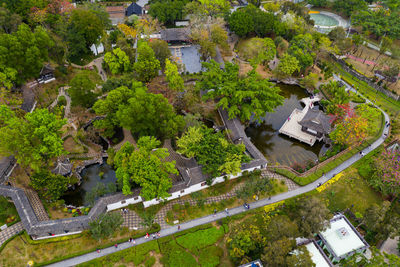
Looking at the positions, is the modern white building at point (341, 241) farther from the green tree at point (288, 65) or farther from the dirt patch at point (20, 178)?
the dirt patch at point (20, 178)

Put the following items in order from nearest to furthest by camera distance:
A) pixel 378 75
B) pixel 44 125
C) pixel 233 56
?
pixel 44 125 < pixel 378 75 < pixel 233 56

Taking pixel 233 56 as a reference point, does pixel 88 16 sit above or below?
above

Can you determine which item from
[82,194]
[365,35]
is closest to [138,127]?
[82,194]

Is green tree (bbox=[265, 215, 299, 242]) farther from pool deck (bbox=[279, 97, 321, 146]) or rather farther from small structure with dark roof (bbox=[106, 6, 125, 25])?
small structure with dark roof (bbox=[106, 6, 125, 25])

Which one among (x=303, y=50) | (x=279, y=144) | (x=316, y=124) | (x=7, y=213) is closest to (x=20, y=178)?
(x=7, y=213)

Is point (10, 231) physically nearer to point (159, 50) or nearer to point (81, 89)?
point (81, 89)

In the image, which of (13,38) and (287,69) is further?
(287,69)

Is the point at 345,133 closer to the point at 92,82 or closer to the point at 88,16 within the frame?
the point at 92,82
